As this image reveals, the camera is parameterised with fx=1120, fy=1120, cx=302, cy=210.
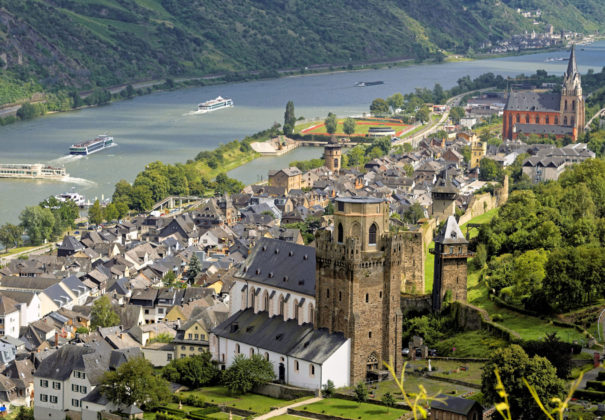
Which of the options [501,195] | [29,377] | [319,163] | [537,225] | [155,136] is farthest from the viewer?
[155,136]

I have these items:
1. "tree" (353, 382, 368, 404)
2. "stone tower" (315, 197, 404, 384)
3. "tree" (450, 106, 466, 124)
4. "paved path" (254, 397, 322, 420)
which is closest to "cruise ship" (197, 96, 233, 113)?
"tree" (450, 106, 466, 124)

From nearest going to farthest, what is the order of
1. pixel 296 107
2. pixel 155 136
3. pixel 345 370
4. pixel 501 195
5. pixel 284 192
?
pixel 345 370
pixel 501 195
pixel 284 192
pixel 155 136
pixel 296 107

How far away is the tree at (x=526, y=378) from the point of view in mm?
38906

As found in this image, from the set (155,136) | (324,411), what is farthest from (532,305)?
(155,136)

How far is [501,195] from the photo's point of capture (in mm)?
91000

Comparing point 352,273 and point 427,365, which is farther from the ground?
point 352,273

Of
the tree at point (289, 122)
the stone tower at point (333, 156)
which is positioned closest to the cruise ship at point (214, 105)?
the tree at point (289, 122)

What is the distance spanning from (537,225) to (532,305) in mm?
13796

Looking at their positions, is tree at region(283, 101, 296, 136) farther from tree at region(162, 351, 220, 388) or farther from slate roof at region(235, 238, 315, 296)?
tree at region(162, 351, 220, 388)

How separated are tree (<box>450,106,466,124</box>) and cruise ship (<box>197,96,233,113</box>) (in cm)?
4221

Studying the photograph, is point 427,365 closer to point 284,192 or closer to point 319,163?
point 284,192

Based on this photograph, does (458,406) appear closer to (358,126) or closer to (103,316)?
(103,316)

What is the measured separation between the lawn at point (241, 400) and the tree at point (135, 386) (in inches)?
56.3

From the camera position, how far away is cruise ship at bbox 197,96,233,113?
180 metres
